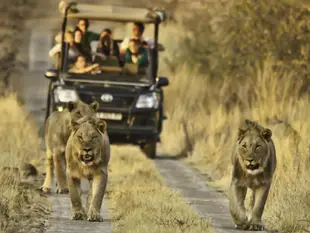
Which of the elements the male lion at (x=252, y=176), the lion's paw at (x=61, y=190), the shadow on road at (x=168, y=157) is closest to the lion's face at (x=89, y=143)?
the male lion at (x=252, y=176)

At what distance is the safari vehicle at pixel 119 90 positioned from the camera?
20438 mm

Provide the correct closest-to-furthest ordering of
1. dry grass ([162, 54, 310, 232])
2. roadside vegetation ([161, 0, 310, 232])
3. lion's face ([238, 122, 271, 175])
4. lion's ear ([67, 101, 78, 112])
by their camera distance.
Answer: lion's face ([238, 122, 271, 175])
dry grass ([162, 54, 310, 232])
lion's ear ([67, 101, 78, 112])
roadside vegetation ([161, 0, 310, 232])

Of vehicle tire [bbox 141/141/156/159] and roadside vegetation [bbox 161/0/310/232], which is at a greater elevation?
roadside vegetation [bbox 161/0/310/232]

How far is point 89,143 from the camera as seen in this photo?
40.5 ft

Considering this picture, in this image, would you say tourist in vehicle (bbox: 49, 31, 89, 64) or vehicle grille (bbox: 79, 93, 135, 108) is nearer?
vehicle grille (bbox: 79, 93, 135, 108)

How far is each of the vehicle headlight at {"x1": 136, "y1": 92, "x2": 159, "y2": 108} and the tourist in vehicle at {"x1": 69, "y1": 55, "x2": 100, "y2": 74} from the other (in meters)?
0.86

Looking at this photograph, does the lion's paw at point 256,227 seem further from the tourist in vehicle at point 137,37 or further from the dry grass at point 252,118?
the tourist in vehicle at point 137,37

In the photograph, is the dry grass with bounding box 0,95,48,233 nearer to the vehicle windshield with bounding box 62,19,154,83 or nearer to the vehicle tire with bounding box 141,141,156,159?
the vehicle windshield with bounding box 62,19,154,83

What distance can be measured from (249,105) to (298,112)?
11.5 feet

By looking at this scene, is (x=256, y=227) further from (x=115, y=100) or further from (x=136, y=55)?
(x=136, y=55)

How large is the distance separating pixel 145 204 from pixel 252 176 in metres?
1.52

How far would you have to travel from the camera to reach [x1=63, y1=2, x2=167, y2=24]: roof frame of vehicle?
20984mm

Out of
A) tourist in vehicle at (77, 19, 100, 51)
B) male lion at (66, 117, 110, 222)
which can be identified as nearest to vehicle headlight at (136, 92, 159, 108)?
tourist in vehicle at (77, 19, 100, 51)

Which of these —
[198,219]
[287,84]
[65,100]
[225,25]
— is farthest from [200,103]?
[198,219]
